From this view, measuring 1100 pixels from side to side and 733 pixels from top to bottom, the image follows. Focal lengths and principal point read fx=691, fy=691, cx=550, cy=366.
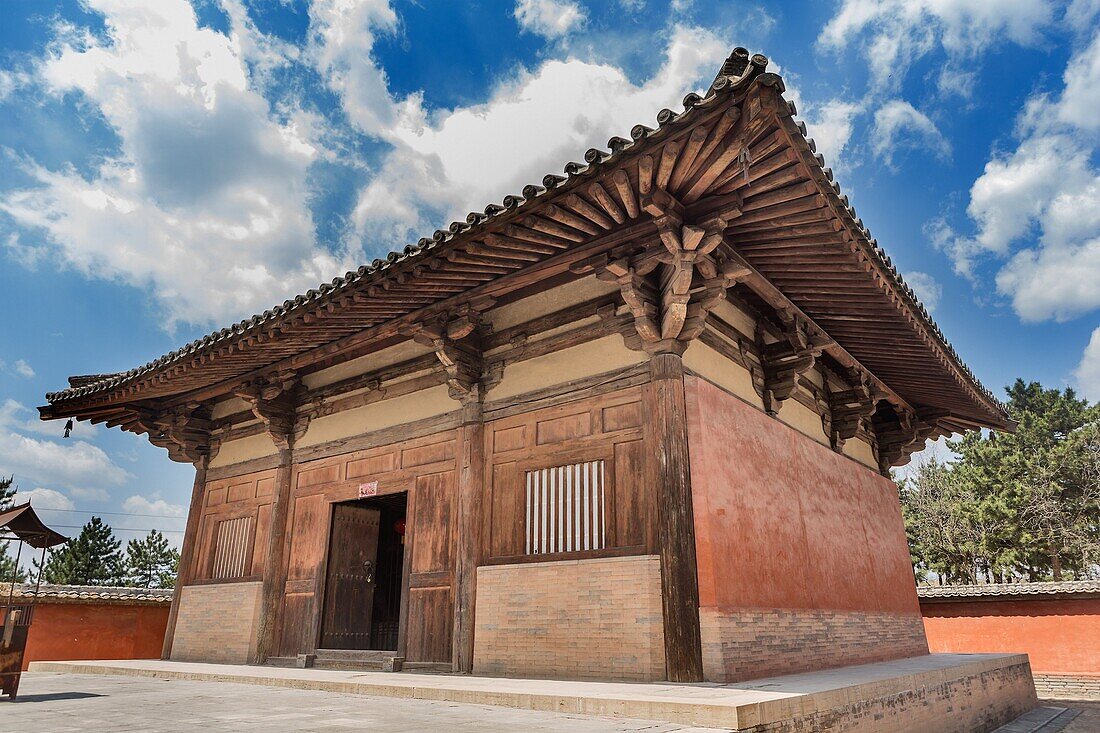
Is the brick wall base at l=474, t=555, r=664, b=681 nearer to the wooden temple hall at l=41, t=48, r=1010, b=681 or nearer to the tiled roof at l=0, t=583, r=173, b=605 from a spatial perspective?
the wooden temple hall at l=41, t=48, r=1010, b=681

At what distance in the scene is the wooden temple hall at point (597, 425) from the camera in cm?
607

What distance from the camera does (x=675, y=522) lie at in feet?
20.7

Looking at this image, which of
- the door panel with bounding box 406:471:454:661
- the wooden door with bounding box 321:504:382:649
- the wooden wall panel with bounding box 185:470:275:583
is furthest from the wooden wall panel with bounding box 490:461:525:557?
the wooden wall panel with bounding box 185:470:275:583

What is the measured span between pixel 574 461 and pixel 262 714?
381 centimetres

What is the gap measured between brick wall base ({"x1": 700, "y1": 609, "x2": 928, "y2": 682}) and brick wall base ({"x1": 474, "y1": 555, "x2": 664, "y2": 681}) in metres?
0.51

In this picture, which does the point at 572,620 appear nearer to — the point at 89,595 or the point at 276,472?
the point at 276,472

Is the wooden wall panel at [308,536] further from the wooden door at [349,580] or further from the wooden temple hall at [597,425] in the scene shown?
the wooden door at [349,580]

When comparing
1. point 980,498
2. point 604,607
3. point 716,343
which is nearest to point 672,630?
point 604,607

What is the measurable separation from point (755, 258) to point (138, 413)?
33.9 ft

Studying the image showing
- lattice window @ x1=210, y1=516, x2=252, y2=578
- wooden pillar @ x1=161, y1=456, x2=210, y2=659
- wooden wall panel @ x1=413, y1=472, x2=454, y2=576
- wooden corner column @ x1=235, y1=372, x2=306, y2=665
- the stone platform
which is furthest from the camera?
wooden pillar @ x1=161, y1=456, x2=210, y2=659

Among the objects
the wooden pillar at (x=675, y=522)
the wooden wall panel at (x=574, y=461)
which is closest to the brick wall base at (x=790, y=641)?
the wooden pillar at (x=675, y=522)

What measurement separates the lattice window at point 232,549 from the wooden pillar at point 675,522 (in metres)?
7.16

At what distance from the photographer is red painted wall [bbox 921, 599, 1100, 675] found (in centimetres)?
1622

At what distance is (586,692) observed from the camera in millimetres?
4926
